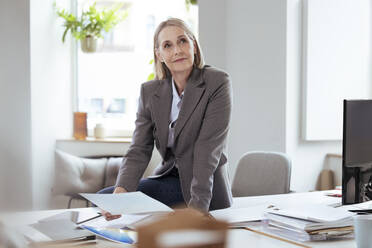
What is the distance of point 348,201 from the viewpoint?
6.02 ft

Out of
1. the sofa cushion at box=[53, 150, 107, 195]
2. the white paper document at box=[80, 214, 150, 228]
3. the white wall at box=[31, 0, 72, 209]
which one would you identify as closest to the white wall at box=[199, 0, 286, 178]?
the sofa cushion at box=[53, 150, 107, 195]

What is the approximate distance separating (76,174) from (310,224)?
3098 millimetres

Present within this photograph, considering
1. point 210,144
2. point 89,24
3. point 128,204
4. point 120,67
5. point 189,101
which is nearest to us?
point 128,204

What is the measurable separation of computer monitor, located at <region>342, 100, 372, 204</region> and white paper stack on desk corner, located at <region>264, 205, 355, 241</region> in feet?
0.42

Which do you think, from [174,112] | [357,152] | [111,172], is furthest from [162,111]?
[111,172]

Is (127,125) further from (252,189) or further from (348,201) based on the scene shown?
(348,201)

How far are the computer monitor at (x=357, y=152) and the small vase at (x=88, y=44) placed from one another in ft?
11.3

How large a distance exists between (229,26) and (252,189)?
6.29ft

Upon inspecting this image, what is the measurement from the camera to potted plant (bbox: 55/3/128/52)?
15.7 ft

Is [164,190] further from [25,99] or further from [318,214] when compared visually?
[25,99]

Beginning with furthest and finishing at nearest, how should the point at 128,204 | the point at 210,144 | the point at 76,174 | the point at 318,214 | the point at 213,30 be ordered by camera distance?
the point at 213,30, the point at 76,174, the point at 210,144, the point at 318,214, the point at 128,204

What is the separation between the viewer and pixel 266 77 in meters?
4.16

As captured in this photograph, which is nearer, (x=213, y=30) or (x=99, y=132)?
(x=213, y=30)

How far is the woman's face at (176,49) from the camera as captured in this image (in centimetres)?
250
